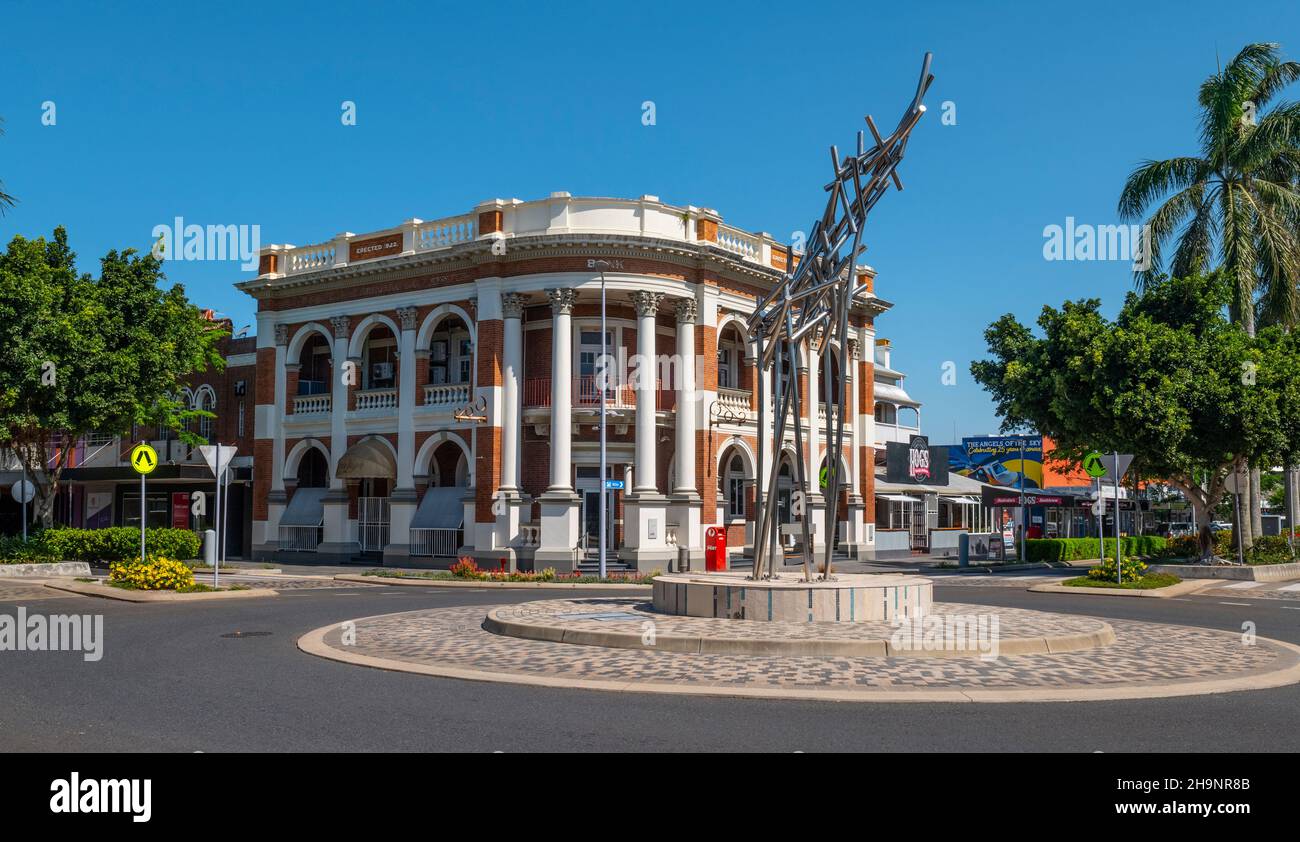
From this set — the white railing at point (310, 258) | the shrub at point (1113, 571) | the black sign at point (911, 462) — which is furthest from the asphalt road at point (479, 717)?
the black sign at point (911, 462)

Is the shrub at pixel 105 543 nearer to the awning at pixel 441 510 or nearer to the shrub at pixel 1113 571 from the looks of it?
the awning at pixel 441 510

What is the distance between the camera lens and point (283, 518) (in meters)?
38.1

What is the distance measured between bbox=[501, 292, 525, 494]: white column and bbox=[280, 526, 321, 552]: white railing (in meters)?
8.78

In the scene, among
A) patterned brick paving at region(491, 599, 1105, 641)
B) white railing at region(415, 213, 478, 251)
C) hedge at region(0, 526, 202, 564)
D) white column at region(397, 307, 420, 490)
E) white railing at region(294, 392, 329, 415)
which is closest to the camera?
patterned brick paving at region(491, 599, 1105, 641)

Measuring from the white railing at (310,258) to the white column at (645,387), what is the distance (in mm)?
12284

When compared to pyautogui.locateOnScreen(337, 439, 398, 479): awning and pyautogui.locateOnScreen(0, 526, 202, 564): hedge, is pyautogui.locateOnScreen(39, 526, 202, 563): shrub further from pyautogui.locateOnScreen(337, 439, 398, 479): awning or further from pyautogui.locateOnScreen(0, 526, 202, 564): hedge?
pyautogui.locateOnScreen(337, 439, 398, 479): awning

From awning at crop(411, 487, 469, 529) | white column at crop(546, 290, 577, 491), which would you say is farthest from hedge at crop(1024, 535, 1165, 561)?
awning at crop(411, 487, 469, 529)

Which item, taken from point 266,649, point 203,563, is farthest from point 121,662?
point 203,563

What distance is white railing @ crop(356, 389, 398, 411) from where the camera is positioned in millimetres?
36750

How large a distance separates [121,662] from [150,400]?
22118 mm

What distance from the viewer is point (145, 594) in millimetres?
20203

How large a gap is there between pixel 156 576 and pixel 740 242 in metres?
22.9

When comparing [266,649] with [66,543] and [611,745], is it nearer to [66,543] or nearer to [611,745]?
[611,745]

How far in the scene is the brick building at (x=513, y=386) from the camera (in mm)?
32938
